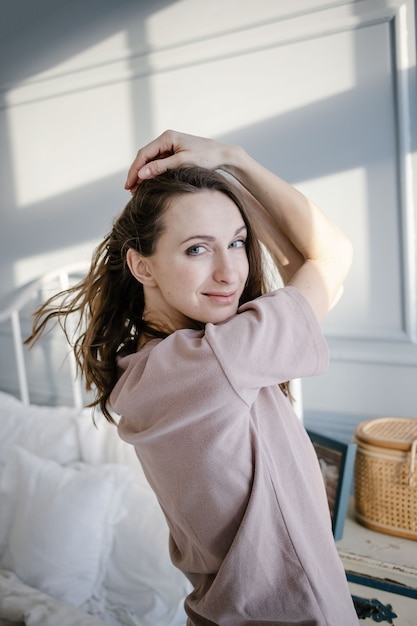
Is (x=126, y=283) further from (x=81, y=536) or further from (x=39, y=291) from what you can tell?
(x=39, y=291)

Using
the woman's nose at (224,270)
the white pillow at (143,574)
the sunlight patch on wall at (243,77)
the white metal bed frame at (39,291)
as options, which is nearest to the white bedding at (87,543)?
the white pillow at (143,574)

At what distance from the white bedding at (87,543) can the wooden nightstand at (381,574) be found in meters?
0.40

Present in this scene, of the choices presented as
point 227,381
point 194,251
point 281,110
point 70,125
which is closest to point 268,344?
point 227,381

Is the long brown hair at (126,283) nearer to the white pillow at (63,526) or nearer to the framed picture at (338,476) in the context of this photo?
the framed picture at (338,476)

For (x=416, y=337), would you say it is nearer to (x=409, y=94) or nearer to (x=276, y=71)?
(x=409, y=94)

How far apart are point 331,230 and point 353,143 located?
74 centimetres

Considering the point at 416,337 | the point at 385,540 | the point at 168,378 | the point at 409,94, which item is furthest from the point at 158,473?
the point at 409,94

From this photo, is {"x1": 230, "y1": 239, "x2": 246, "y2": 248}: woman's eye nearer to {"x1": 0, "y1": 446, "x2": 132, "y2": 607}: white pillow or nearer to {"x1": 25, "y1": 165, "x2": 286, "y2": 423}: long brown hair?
{"x1": 25, "y1": 165, "x2": 286, "y2": 423}: long brown hair

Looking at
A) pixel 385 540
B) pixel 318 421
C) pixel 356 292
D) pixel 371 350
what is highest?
pixel 356 292

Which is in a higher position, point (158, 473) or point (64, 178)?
point (64, 178)

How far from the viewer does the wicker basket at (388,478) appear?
1276mm

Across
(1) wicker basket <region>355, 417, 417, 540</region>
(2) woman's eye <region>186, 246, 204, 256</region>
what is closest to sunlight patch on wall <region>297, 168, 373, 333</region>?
(1) wicker basket <region>355, 417, 417, 540</region>

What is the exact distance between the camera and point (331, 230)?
0.83 metres

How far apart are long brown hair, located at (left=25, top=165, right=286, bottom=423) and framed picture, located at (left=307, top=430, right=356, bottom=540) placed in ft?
1.72
